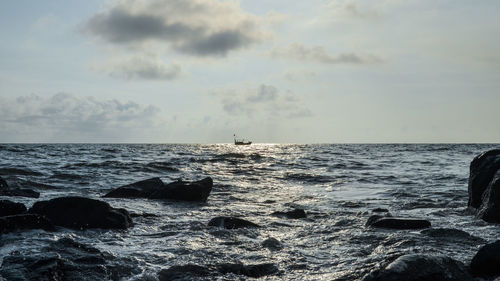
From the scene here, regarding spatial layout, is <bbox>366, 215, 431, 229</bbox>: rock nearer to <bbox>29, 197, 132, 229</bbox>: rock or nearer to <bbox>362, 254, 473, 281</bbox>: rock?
<bbox>362, 254, 473, 281</bbox>: rock

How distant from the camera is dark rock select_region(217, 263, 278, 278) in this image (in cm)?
567

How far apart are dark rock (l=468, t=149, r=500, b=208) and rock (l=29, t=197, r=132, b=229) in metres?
9.18

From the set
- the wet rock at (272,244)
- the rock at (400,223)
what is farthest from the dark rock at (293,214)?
the wet rock at (272,244)

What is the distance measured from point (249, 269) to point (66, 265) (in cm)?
251

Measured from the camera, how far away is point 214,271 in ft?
18.7

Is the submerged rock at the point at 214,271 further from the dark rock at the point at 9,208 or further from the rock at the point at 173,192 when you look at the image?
the rock at the point at 173,192

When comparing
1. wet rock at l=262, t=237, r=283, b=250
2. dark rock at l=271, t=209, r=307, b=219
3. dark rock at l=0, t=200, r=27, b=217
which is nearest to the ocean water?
wet rock at l=262, t=237, r=283, b=250

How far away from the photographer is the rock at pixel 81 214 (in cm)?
831

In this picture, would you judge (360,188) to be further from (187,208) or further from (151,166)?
(151,166)

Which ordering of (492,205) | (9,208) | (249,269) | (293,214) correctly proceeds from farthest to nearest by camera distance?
1. (293,214)
2. (492,205)
3. (9,208)
4. (249,269)

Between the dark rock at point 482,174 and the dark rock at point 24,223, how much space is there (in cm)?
1058

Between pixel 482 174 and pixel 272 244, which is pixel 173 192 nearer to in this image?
pixel 272 244

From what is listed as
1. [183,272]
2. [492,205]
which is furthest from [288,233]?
[492,205]

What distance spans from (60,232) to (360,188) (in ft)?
41.7
